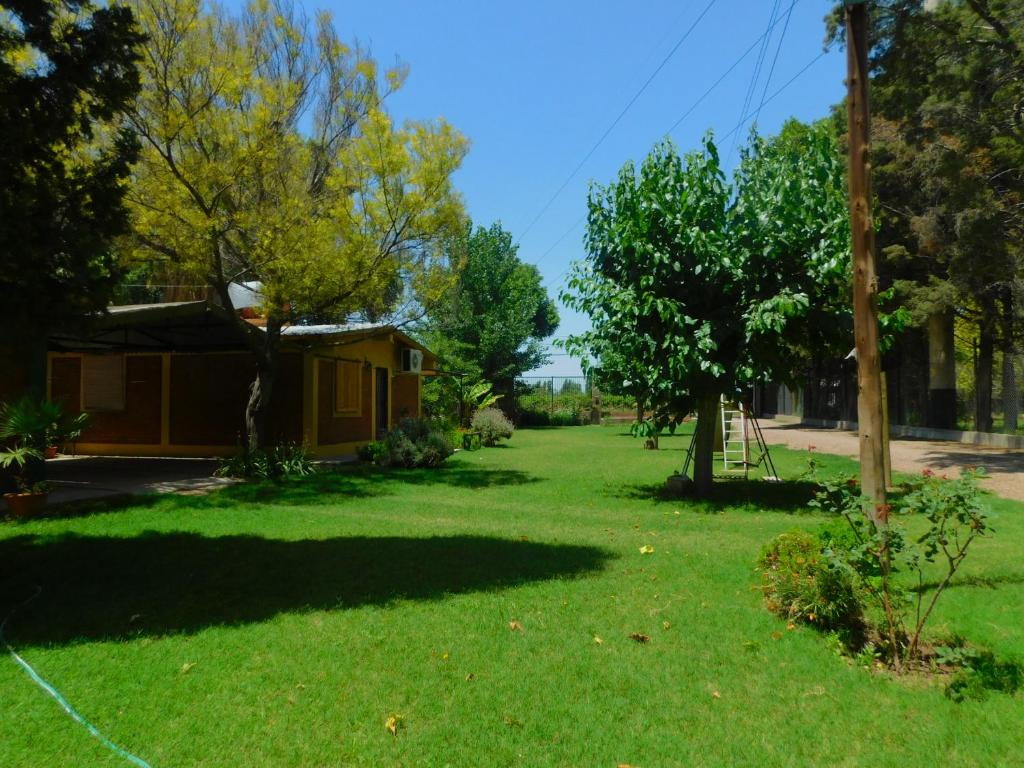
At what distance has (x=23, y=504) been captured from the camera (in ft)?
29.9

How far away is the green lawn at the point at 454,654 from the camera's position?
3.21 meters

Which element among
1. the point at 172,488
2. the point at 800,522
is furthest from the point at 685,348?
the point at 172,488

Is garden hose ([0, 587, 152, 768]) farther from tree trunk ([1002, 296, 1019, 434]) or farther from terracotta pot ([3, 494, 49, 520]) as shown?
tree trunk ([1002, 296, 1019, 434])

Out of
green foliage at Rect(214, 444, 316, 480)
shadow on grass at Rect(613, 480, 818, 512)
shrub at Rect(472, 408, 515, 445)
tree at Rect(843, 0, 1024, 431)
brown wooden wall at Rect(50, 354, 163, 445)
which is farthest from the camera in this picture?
shrub at Rect(472, 408, 515, 445)

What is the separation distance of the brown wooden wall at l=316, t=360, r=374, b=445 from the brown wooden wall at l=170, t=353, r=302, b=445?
2.05 ft

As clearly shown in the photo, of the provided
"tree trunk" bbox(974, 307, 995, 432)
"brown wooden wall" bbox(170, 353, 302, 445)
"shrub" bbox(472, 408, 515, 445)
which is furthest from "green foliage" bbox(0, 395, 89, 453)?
"tree trunk" bbox(974, 307, 995, 432)

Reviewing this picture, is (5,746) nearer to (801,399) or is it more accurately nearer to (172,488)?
(172,488)

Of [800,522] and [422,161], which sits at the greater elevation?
[422,161]

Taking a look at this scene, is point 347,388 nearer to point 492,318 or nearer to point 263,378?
point 263,378

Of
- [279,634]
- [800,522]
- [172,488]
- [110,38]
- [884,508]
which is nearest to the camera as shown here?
[884,508]

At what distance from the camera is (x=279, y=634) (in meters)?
4.64

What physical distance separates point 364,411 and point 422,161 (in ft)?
27.1

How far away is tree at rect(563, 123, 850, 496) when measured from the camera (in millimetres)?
9484

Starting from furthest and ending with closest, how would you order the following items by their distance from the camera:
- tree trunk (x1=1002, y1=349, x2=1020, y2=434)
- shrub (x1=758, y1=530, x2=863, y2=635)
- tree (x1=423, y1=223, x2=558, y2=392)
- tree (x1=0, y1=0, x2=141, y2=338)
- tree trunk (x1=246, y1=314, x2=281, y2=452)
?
tree (x1=423, y1=223, x2=558, y2=392), tree trunk (x1=1002, y1=349, x2=1020, y2=434), tree trunk (x1=246, y1=314, x2=281, y2=452), tree (x1=0, y1=0, x2=141, y2=338), shrub (x1=758, y1=530, x2=863, y2=635)
